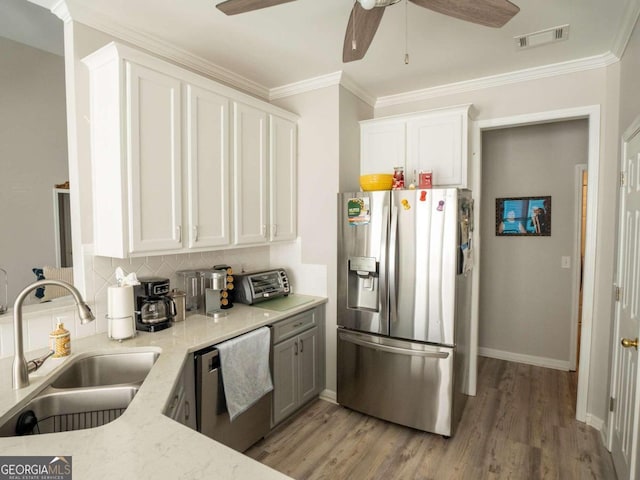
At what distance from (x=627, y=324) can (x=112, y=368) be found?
274cm

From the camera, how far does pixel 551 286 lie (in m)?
3.74

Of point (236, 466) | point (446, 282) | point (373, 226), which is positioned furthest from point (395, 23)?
point (236, 466)

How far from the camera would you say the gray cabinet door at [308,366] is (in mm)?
2787

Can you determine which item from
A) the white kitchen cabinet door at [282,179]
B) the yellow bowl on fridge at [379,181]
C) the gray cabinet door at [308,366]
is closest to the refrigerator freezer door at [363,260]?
the yellow bowl on fridge at [379,181]

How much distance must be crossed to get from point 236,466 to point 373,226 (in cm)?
199

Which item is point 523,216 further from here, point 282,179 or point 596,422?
point 282,179

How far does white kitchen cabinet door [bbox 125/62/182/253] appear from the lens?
1950 mm

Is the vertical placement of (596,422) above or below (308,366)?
below

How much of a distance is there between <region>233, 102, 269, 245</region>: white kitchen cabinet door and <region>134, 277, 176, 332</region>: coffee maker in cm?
62

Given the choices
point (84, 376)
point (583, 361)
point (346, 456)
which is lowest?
point (346, 456)

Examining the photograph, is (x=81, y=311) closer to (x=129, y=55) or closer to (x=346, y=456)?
(x=129, y=55)

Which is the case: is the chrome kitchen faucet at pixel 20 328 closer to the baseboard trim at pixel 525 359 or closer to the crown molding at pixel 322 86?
the crown molding at pixel 322 86

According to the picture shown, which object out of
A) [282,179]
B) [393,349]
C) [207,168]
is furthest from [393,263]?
[207,168]

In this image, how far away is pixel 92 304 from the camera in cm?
208
